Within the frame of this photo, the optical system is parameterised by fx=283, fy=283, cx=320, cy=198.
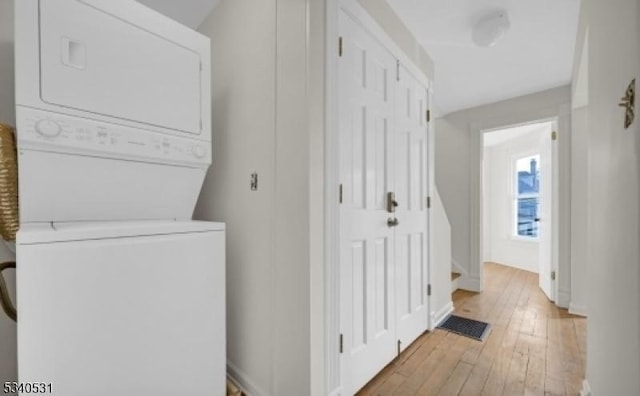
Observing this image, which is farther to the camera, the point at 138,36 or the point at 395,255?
the point at 395,255

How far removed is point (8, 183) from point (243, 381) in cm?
138

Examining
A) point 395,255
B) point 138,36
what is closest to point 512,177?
point 395,255

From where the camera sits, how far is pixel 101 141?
112 centimetres

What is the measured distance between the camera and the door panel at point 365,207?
146 centimetres

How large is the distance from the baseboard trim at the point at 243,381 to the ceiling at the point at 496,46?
2.43m

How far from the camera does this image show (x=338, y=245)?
1.37 meters

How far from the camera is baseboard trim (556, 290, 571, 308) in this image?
9.30 feet

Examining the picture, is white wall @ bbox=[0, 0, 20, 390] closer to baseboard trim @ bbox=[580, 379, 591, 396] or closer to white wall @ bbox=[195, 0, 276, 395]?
white wall @ bbox=[195, 0, 276, 395]

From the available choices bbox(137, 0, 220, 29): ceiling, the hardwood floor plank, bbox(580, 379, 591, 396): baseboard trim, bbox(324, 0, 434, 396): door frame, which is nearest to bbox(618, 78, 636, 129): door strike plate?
bbox(324, 0, 434, 396): door frame

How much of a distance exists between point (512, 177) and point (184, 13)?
5383mm

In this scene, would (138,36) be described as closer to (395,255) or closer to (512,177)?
(395,255)

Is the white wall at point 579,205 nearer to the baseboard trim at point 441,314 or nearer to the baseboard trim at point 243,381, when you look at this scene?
the baseboard trim at point 441,314

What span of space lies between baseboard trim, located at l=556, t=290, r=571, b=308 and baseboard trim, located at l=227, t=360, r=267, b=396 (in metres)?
3.10

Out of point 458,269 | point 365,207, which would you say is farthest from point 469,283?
point 365,207
